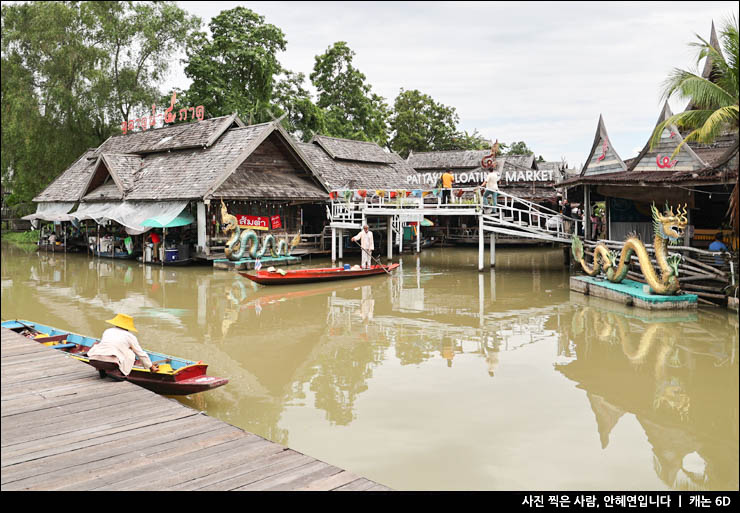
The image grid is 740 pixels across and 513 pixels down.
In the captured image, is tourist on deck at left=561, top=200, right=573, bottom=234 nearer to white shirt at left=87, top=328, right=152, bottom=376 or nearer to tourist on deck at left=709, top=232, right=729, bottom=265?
tourist on deck at left=709, top=232, right=729, bottom=265

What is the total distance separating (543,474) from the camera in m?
5.35

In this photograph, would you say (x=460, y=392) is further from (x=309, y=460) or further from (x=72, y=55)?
(x=72, y=55)

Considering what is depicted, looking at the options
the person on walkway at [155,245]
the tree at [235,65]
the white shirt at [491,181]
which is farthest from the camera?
the tree at [235,65]

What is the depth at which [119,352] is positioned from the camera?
682cm

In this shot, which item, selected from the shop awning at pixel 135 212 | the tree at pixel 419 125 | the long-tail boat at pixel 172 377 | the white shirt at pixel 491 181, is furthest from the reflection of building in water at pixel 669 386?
the tree at pixel 419 125

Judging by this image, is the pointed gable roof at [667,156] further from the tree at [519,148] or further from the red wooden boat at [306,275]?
the tree at [519,148]

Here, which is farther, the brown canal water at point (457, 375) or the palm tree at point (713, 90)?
the palm tree at point (713, 90)

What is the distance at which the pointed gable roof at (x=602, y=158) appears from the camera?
59.7 feet

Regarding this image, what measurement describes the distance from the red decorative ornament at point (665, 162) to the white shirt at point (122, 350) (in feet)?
46.9

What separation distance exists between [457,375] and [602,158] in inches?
506

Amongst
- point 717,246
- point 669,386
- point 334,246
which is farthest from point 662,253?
point 334,246

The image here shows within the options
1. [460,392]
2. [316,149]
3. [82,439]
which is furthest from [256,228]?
[82,439]

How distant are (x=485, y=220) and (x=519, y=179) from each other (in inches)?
420

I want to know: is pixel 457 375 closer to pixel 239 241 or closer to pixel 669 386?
pixel 669 386
